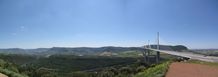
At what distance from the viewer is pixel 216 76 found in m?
18.8

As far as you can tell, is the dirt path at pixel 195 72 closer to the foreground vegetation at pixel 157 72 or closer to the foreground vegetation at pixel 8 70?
the foreground vegetation at pixel 157 72

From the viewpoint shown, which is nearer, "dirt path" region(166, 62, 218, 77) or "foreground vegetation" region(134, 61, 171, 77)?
"dirt path" region(166, 62, 218, 77)

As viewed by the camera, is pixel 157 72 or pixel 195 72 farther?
pixel 157 72

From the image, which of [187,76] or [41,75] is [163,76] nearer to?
[187,76]

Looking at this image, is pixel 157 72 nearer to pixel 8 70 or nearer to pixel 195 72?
pixel 195 72

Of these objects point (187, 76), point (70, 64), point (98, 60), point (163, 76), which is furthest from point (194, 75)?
point (98, 60)

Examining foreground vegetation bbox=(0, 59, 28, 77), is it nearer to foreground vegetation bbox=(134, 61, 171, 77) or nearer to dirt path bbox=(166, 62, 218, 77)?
foreground vegetation bbox=(134, 61, 171, 77)

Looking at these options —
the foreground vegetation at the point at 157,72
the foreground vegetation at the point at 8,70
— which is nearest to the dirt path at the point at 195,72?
the foreground vegetation at the point at 157,72

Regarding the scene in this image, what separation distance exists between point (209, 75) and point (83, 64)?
154 meters

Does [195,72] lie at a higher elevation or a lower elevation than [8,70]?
higher

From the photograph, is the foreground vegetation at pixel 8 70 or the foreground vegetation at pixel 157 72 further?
the foreground vegetation at pixel 157 72

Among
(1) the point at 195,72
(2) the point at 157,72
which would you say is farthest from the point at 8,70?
(1) the point at 195,72

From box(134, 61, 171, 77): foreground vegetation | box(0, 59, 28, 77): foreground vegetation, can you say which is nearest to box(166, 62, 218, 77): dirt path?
box(134, 61, 171, 77): foreground vegetation

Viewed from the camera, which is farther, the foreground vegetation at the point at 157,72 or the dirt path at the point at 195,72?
the foreground vegetation at the point at 157,72
